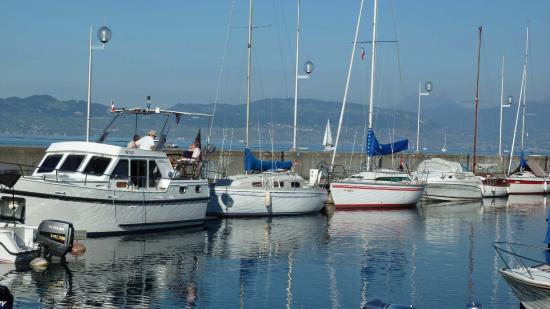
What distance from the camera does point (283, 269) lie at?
72.7ft

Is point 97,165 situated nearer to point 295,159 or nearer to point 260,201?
point 260,201

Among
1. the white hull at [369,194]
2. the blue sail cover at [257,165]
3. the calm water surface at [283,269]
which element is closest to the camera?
the calm water surface at [283,269]

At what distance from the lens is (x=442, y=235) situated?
30.7 m

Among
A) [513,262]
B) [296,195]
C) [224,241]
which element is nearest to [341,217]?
[296,195]

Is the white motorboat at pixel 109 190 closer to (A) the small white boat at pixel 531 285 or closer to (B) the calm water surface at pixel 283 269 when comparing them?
(B) the calm water surface at pixel 283 269

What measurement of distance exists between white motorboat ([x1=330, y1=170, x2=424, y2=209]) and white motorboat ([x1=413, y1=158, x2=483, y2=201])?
5336 mm

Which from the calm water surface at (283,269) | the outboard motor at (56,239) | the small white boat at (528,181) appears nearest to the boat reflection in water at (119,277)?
the calm water surface at (283,269)

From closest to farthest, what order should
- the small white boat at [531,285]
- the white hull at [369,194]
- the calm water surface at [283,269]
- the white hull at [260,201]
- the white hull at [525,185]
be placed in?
the small white boat at [531,285]
the calm water surface at [283,269]
the white hull at [260,201]
the white hull at [369,194]
the white hull at [525,185]

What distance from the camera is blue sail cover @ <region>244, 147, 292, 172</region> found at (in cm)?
3500

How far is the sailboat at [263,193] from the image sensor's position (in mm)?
32906

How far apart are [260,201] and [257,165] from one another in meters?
2.32

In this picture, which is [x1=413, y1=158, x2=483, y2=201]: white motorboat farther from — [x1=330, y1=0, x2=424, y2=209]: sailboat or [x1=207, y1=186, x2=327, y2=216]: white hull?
[x1=207, y1=186, x2=327, y2=216]: white hull

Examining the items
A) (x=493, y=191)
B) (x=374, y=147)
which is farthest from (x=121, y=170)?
(x=493, y=191)

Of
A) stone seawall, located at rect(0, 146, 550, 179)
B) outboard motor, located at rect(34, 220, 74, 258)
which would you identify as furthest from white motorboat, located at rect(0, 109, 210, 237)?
stone seawall, located at rect(0, 146, 550, 179)
